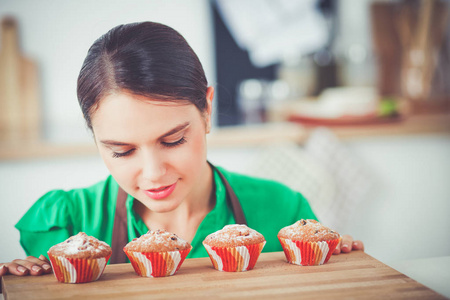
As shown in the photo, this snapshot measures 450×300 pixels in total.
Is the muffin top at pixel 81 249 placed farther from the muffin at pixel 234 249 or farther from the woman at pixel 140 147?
the muffin at pixel 234 249

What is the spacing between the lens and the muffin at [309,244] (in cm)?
104

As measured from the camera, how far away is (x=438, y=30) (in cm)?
313

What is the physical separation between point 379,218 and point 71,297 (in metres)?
2.15

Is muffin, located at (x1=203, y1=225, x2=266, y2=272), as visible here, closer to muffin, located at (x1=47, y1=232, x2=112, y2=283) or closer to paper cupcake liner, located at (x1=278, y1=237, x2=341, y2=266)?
paper cupcake liner, located at (x1=278, y1=237, x2=341, y2=266)


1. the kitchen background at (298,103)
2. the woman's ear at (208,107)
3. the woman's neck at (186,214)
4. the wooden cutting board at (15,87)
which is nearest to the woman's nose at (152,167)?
the woman's ear at (208,107)

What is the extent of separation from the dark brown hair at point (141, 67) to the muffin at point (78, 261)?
289mm

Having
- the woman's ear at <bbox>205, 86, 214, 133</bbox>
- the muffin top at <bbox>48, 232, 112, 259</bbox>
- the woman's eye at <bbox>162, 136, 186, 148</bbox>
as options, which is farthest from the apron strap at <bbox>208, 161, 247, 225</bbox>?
the muffin top at <bbox>48, 232, 112, 259</bbox>

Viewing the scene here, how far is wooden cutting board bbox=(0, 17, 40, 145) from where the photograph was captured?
289 centimetres

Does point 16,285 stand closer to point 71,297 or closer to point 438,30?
point 71,297

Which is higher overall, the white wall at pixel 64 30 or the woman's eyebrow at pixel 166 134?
the white wall at pixel 64 30

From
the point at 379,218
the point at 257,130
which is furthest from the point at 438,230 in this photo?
the point at 257,130

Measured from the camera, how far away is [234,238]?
1.06 m

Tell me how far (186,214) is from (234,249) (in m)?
0.38

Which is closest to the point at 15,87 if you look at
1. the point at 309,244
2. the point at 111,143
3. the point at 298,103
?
the point at 298,103
